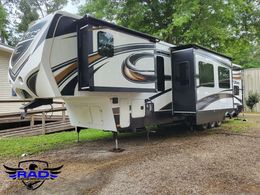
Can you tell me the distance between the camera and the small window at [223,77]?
29.9 ft

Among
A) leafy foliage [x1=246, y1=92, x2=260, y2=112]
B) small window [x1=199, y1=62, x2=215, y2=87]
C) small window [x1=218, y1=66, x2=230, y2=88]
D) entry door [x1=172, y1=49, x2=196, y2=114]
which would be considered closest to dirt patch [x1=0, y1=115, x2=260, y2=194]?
entry door [x1=172, y1=49, x2=196, y2=114]

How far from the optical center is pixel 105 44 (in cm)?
567

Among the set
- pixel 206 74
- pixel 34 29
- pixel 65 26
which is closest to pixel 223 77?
pixel 206 74

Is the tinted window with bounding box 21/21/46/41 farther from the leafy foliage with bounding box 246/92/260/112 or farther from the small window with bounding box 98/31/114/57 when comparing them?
the leafy foliage with bounding box 246/92/260/112

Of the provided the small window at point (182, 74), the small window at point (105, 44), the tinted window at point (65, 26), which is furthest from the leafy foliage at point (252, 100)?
the tinted window at point (65, 26)

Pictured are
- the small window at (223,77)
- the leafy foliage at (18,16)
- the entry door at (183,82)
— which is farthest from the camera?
the leafy foliage at (18,16)

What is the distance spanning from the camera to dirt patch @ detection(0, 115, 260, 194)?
395cm

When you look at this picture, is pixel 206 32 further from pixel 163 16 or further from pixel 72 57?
pixel 72 57

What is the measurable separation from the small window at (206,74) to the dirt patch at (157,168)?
1754 mm

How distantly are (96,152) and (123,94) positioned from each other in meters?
1.48

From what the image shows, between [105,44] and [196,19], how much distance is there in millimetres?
7543

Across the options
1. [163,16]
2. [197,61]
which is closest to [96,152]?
[197,61]

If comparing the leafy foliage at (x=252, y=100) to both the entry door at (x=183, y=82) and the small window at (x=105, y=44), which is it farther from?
the small window at (x=105, y=44)

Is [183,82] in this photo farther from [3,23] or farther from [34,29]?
[3,23]
